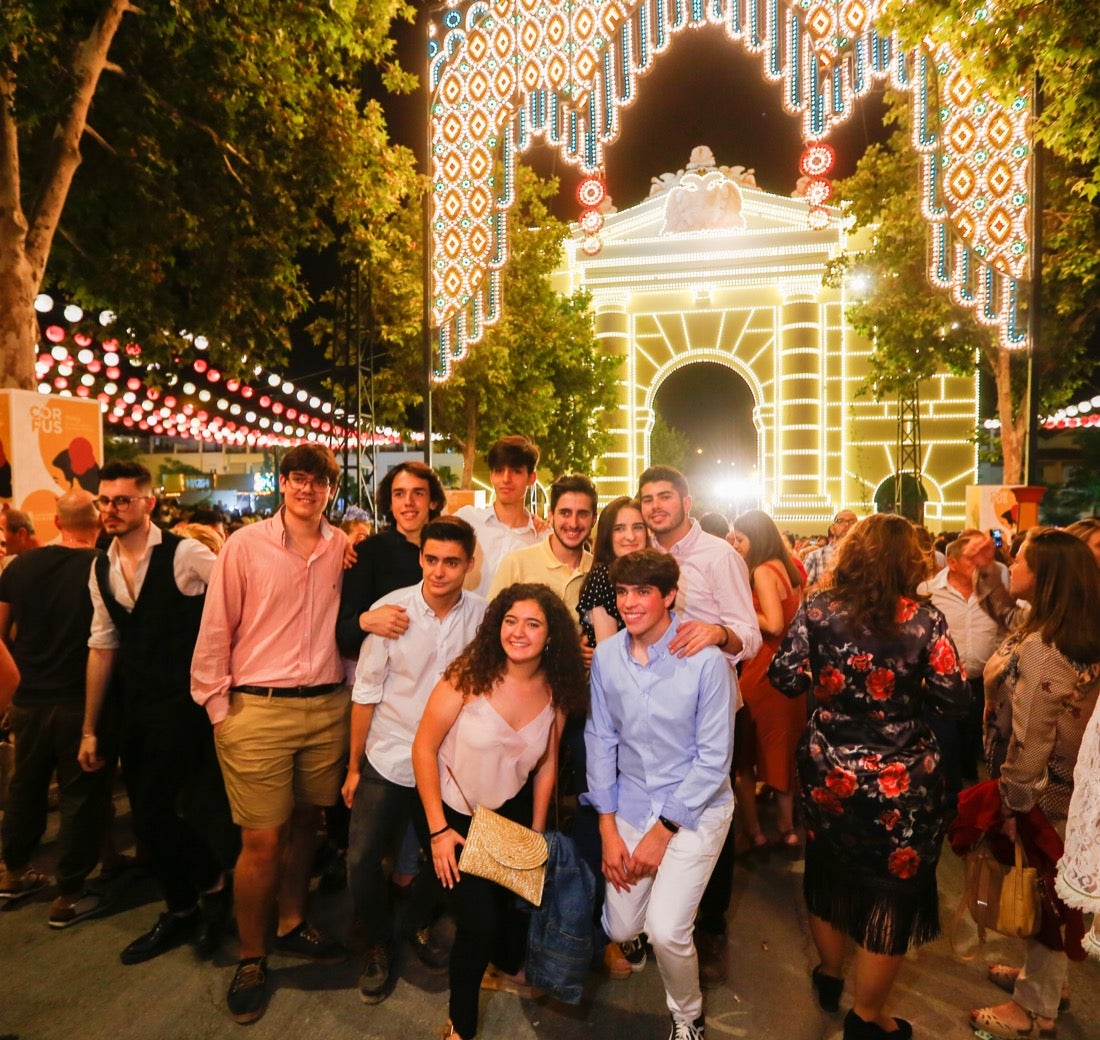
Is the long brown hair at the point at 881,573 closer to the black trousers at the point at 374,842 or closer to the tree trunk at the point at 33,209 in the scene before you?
the black trousers at the point at 374,842

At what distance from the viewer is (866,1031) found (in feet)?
9.23

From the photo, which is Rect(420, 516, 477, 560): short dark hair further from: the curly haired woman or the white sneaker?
the white sneaker

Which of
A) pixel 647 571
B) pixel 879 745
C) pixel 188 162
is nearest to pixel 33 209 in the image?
pixel 188 162

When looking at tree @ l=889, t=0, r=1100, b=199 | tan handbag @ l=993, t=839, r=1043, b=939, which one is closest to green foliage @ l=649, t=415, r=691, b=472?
tree @ l=889, t=0, r=1100, b=199

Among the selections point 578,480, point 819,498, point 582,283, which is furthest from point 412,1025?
point 582,283

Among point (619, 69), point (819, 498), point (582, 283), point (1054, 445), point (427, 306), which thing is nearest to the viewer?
point (427, 306)

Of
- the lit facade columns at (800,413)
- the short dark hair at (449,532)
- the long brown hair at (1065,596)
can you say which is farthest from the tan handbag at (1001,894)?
the lit facade columns at (800,413)

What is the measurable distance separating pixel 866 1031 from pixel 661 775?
3.83 feet

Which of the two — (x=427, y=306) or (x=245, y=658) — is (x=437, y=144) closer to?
(x=427, y=306)

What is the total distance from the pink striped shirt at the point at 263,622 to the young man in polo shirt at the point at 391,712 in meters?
0.27

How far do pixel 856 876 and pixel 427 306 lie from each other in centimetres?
885

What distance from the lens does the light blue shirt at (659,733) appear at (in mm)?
2732

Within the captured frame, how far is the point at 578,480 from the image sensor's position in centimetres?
397

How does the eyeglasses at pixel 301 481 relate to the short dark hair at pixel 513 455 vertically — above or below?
below
